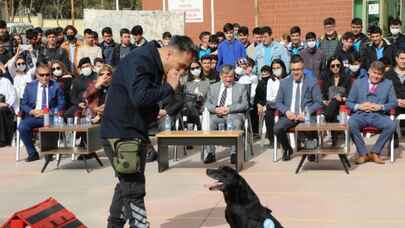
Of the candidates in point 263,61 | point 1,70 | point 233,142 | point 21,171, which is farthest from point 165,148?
point 1,70

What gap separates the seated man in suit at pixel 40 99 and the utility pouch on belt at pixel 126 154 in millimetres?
5432

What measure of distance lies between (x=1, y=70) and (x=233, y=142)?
5.49 meters

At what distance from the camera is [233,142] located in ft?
28.6

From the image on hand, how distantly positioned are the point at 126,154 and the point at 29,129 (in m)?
5.51

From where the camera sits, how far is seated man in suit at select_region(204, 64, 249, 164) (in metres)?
9.73

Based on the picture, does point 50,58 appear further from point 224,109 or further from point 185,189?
point 185,189

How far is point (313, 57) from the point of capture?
11625mm

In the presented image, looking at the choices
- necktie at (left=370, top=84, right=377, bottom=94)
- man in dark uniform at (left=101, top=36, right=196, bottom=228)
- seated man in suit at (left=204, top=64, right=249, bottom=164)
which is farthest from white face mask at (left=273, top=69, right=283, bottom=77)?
man in dark uniform at (left=101, top=36, right=196, bottom=228)

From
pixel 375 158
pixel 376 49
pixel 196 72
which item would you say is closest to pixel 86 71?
pixel 196 72

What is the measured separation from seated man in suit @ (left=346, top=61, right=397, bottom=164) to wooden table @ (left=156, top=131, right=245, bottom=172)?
1.60 meters

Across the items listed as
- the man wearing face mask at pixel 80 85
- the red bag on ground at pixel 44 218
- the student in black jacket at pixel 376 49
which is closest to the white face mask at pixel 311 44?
the student in black jacket at pixel 376 49

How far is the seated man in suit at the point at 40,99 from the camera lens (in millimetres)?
10305

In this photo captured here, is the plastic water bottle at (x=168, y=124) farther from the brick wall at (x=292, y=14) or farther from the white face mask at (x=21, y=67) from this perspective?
the brick wall at (x=292, y=14)

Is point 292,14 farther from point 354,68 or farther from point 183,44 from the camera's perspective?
point 183,44
